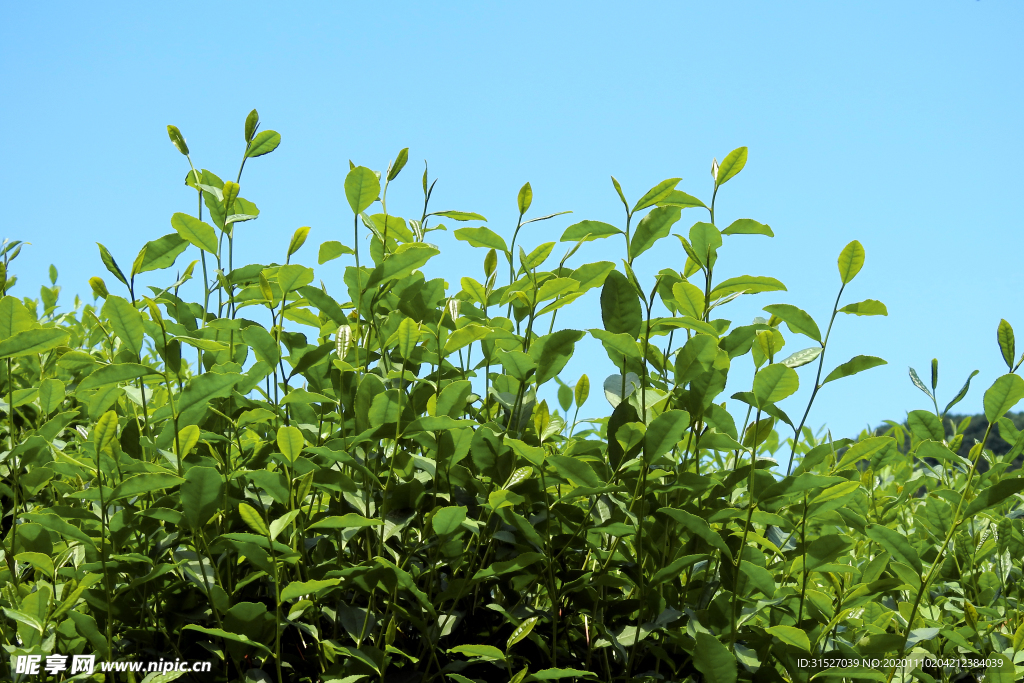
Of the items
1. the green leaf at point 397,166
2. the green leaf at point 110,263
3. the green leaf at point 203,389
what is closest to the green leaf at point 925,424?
the green leaf at point 397,166

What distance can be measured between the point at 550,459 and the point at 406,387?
1.22 feet

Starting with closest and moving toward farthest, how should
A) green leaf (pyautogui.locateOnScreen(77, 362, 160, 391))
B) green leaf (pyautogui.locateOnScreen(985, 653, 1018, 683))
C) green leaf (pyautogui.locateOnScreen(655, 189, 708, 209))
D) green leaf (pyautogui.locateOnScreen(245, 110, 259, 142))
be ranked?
green leaf (pyautogui.locateOnScreen(77, 362, 160, 391)), green leaf (pyautogui.locateOnScreen(655, 189, 708, 209)), green leaf (pyautogui.locateOnScreen(985, 653, 1018, 683)), green leaf (pyautogui.locateOnScreen(245, 110, 259, 142))

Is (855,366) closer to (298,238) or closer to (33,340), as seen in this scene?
(298,238)

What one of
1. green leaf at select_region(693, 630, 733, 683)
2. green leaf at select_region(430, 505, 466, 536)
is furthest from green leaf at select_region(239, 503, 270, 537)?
green leaf at select_region(693, 630, 733, 683)

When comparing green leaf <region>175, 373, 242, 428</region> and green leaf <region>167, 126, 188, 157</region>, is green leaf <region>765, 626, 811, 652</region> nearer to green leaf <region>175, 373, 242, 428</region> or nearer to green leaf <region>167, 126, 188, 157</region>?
green leaf <region>175, 373, 242, 428</region>

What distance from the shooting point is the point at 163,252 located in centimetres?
159

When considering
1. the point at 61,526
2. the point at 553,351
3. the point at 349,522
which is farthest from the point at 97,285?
the point at 553,351

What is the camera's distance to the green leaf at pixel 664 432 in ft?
3.92

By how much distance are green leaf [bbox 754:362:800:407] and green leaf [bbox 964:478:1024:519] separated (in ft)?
1.43

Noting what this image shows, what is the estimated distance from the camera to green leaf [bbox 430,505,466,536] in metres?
1.19

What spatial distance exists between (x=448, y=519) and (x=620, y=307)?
487mm

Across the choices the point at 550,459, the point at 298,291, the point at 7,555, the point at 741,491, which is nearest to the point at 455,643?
the point at 550,459

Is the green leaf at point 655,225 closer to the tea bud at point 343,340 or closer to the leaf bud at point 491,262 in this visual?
the leaf bud at point 491,262

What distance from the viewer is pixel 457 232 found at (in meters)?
1.57
